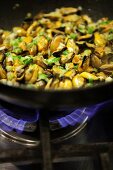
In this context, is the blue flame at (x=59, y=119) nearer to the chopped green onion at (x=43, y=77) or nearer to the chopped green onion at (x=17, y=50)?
the chopped green onion at (x=43, y=77)

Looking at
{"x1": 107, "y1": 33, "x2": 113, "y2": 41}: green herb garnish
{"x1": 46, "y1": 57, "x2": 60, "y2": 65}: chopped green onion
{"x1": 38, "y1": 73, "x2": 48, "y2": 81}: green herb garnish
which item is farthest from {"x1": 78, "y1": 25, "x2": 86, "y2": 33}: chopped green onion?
{"x1": 38, "y1": 73, "x2": 48, "y2": 81}: green herb garnish

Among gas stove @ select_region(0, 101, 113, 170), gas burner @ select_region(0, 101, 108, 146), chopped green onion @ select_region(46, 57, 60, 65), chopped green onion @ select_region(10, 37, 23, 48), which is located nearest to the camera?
gas stove @ select_region(0, 101, 113, 170)

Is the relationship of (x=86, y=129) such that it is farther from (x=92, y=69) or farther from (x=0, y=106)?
(x=0, y=106)

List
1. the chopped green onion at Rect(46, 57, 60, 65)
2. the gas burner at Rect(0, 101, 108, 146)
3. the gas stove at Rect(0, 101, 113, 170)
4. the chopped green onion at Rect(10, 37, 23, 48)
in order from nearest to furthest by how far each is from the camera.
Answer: the gas stove at Rect(0, 101, 113, 170) → the gas burner at Rect(0, 101, 108, 146) → the chopped green onion at Rect(46, 57, 60, 65) → the chopped green onion at Rect(10, 37, 23, 48)

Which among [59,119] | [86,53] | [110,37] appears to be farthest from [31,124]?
[110,37]

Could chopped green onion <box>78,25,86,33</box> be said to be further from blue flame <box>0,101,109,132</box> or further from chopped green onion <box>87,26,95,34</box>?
blue flame <box>0,101,109,132</box>

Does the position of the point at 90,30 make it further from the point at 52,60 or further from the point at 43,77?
the point at 43,77

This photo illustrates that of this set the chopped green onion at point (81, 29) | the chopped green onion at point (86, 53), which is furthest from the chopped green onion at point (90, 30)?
the chopped green onion at point (86, 53)
